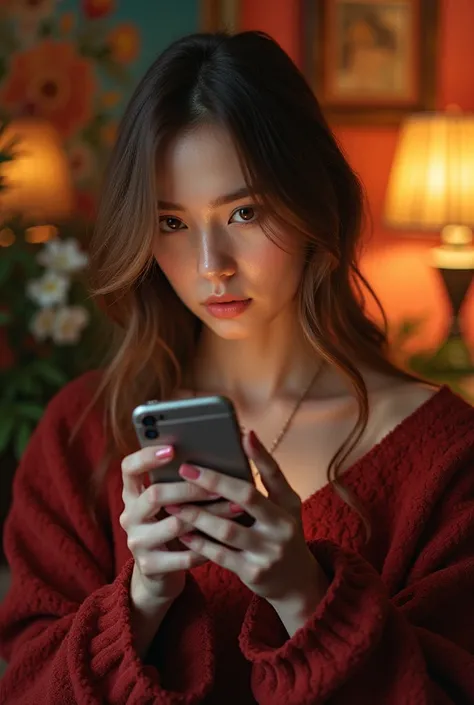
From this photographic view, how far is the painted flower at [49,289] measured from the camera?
78.0 inches

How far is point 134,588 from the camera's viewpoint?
1.08m

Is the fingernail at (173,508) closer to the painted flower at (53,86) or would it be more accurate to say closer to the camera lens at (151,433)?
the camera lens at (151,433)

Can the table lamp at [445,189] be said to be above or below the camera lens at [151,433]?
below

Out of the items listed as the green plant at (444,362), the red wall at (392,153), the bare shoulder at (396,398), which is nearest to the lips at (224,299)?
the bare shoulder at (396,398)

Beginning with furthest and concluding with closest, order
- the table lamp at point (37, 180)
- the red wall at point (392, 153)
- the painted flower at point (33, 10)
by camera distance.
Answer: the red wall at point (392, 153) → the painted flower at point (33, 10) → the table lamp at point (37, 180)

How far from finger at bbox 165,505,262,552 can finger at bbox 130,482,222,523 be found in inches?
0.6

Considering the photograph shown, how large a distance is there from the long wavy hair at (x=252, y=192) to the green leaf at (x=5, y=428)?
555 mm

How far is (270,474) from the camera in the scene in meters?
0.98

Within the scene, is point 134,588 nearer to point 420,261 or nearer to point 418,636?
point 418,636

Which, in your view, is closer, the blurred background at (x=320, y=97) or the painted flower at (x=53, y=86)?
the blurred background at (x=320, y=97)

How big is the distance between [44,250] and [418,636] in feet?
4.06

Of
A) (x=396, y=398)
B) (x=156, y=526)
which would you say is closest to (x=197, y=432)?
(x=156, y=526)

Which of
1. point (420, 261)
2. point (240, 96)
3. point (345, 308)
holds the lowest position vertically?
point (420, 261)

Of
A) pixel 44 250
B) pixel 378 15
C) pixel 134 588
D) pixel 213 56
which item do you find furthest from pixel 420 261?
pixel 134 588
